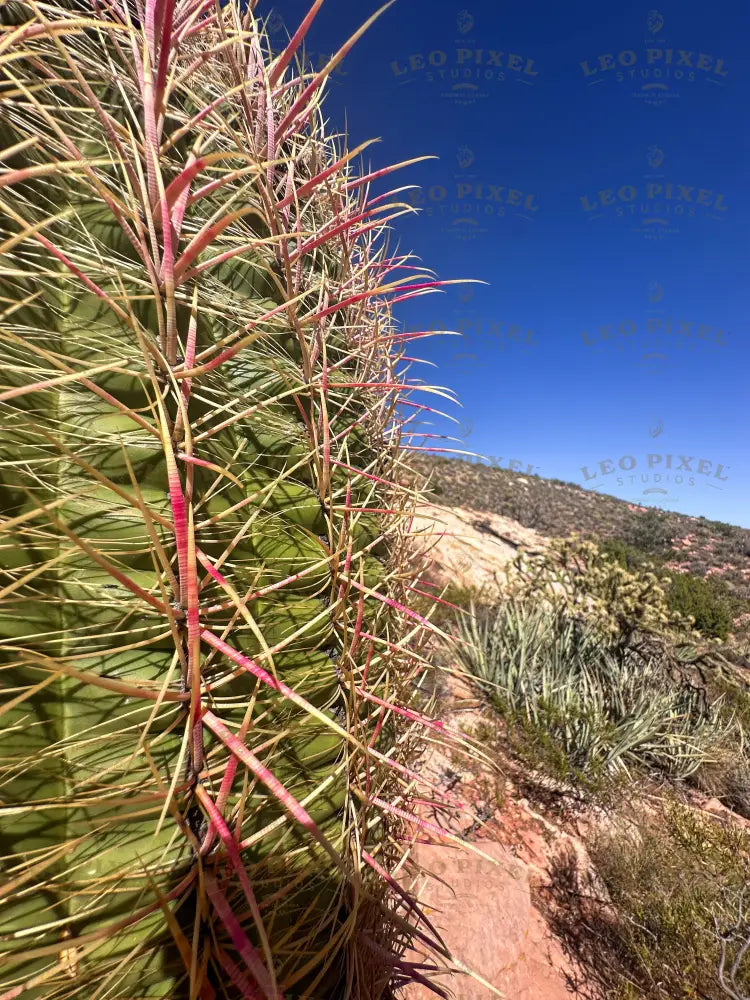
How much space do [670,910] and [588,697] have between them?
4.03 ft

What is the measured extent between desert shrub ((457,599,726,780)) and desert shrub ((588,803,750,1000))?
0.44 meters

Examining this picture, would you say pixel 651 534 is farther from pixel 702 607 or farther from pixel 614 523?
pixel 702 607

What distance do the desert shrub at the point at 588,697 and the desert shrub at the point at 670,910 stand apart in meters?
0.44

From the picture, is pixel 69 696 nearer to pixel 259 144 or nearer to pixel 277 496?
pixel 277 496

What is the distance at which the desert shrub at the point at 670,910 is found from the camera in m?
1.36

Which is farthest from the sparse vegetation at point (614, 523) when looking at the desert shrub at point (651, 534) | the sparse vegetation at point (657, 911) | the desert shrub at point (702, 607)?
the sparse vegetation at point (657, 911)

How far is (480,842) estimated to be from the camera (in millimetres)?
1706

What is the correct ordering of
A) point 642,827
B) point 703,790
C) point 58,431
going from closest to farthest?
point 58,431
point 642,827
point 703,790

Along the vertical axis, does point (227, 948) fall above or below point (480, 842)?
above

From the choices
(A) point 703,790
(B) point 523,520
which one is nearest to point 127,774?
(A) point 703,790

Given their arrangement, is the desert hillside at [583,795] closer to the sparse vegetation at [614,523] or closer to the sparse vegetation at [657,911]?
the sparse vegetation at [657,911]

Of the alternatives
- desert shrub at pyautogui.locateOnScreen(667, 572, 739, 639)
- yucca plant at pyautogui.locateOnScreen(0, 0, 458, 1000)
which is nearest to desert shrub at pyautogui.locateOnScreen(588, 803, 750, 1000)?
yucca plant at pyautogui.locateOnScreen(0, 0, 458, 1000)

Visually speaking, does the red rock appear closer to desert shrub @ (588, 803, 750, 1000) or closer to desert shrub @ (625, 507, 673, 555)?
desert shrub @ (588, 803, 750, 1000)

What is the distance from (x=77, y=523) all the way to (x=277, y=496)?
0.20 meters
